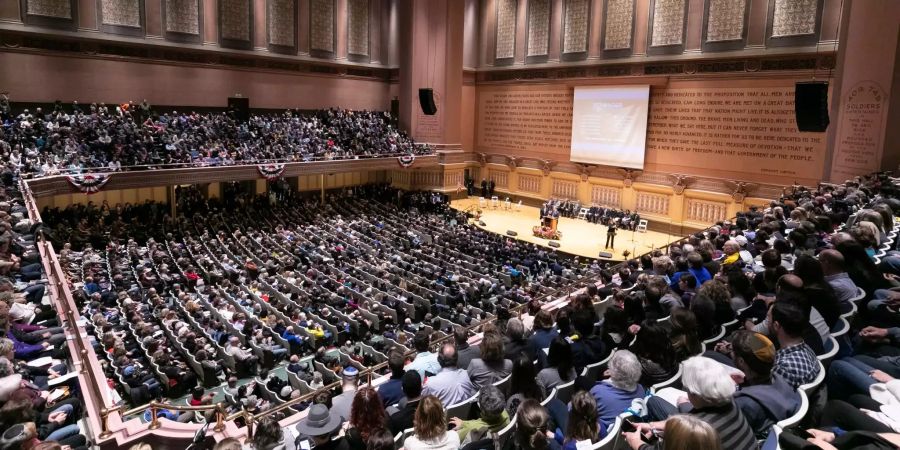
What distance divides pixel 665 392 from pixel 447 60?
2708 cm

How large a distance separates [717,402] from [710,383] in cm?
12

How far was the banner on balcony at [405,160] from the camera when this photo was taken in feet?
90.6

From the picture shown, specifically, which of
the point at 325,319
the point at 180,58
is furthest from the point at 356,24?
the point at 325,319

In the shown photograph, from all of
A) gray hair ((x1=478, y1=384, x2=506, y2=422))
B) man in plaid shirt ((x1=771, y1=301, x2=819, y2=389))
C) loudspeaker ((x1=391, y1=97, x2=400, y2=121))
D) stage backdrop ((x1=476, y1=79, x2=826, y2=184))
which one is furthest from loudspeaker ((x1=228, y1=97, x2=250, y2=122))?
man in plaid shirt ((x1=771, y1=301, x2=819, y2=389))

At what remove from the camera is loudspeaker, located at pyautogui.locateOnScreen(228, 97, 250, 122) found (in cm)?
2617

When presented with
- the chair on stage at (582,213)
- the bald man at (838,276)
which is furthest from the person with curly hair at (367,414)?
the chair on stage at (582,213)

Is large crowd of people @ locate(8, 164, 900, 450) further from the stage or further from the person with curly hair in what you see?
the stage

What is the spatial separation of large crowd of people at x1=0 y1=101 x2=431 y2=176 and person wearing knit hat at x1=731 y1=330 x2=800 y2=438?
728 inches

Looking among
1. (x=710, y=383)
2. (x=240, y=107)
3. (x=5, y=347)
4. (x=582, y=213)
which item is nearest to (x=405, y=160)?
(x=240, y=107)

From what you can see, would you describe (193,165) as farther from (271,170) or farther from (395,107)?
(395,107)

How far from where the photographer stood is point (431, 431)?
353 cm

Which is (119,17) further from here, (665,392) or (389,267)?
(665,392)

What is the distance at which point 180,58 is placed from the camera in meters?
24.3

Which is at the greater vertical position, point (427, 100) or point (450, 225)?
point (427, 100)
